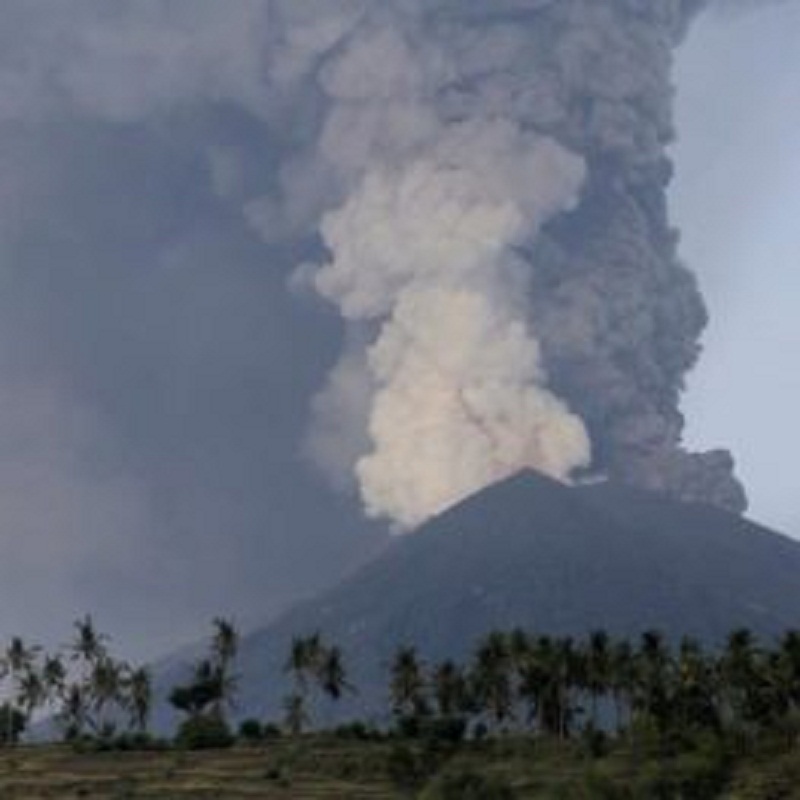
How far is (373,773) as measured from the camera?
152625 mm

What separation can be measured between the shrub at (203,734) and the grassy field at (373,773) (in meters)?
2.45

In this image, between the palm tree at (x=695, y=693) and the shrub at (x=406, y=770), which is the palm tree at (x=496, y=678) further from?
the shrub at (x=406, y=770)

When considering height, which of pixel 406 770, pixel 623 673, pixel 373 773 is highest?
pixel 623 673

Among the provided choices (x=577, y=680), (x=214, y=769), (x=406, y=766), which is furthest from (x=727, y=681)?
(x=214, y=769)

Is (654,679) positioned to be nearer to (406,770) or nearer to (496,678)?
(496,678)

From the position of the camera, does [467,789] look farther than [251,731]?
No

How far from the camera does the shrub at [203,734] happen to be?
18175 centimetres

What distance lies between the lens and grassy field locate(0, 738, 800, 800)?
116750mm

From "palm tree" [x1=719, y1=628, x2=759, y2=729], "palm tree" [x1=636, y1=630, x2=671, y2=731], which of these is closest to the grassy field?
"palm tree" [x1=636, y1=630, x2=671, y2=731]

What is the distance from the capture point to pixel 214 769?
513 feet

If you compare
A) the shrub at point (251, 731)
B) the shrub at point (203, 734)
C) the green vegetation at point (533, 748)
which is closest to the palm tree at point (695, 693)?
the green vegetation at point (533, 748)

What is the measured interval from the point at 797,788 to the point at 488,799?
27969 millimetres

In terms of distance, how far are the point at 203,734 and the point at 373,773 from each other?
35862 mm

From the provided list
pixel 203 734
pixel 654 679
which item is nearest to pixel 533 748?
pixel 654 679
